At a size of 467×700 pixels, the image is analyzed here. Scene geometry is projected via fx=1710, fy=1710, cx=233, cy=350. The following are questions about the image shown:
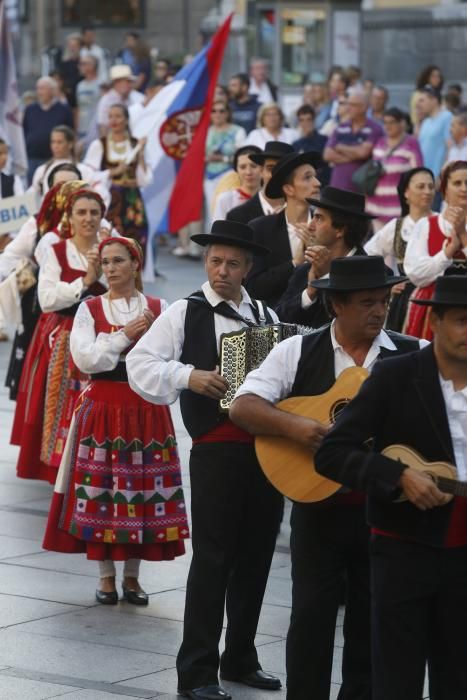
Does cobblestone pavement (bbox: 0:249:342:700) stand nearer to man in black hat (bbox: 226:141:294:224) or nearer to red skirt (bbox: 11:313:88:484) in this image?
red skirt (bbox: 11:313:88:484)

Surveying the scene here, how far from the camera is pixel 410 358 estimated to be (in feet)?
16.8

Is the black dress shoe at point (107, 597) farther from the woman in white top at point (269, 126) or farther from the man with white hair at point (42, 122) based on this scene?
the man with white hair at point (42, 122)

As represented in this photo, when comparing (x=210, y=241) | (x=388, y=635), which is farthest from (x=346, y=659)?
(x=210, y=241)

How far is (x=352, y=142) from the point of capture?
18.3m

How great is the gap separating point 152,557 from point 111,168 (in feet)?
30.5

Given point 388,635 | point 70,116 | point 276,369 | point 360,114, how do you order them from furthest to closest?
1. point 70,116
2. point 360,114
3. point 276,369
4. point 388,635

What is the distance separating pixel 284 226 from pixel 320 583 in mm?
3366

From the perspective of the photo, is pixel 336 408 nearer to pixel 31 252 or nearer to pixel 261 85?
pixel 31 252

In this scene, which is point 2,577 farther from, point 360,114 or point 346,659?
point 360,114

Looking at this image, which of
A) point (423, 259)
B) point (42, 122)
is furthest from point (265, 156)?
point (42, 122)

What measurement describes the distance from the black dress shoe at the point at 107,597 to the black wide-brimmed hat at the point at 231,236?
186 cm

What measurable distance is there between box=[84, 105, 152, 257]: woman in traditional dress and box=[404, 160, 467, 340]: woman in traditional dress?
20.5 feet

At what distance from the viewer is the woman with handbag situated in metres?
17.0

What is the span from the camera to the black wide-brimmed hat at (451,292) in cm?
499
